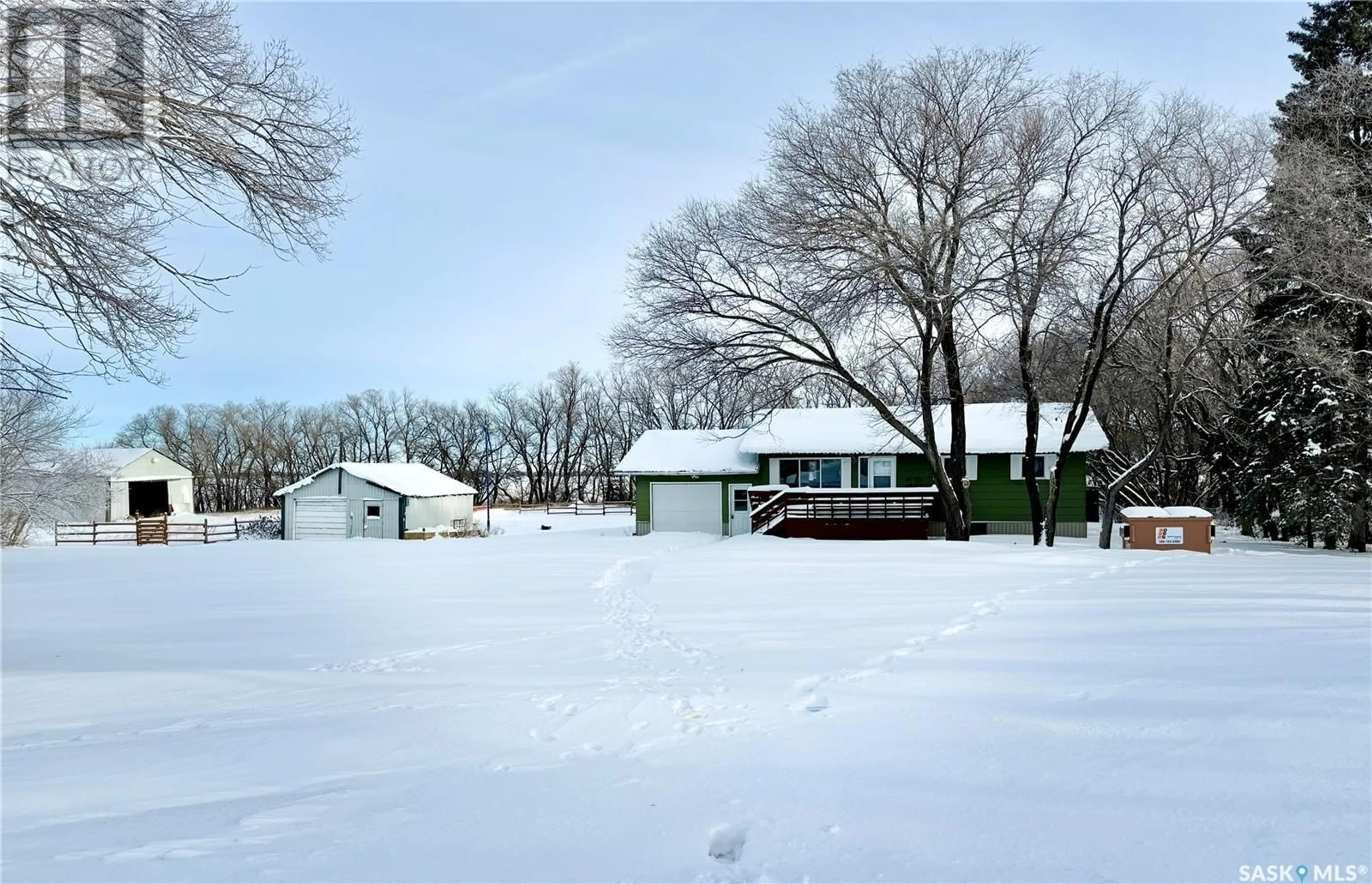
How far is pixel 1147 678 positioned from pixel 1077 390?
19228mm

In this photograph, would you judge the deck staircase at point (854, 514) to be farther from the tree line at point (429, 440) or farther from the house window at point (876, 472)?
the tree line at point (429, 440)

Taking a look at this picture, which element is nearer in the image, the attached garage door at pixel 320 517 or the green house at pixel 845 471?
the green house at pixel 845 471

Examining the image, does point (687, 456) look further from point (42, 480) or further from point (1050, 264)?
point (42, 480)

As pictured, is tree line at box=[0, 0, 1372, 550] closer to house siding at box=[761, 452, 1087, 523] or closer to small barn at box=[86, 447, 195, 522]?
house siding at box=[761, 452, 1087, 523]

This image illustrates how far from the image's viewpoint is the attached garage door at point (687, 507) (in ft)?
99.9

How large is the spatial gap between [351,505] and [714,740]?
1323 inches

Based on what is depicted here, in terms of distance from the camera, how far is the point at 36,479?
1388 inches

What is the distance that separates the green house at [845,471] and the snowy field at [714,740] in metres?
18.2

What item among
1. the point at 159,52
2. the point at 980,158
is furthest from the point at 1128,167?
the point at 159,52

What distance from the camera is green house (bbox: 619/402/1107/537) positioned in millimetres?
28266

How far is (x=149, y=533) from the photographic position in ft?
110

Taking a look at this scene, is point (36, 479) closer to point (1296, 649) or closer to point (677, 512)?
point (677, 512)

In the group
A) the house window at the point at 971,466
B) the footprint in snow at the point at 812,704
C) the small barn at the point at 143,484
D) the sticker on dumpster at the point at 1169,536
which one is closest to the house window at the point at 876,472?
the house window at the point at 971,466

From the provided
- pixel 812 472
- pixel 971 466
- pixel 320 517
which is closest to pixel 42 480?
pixel 320 517
